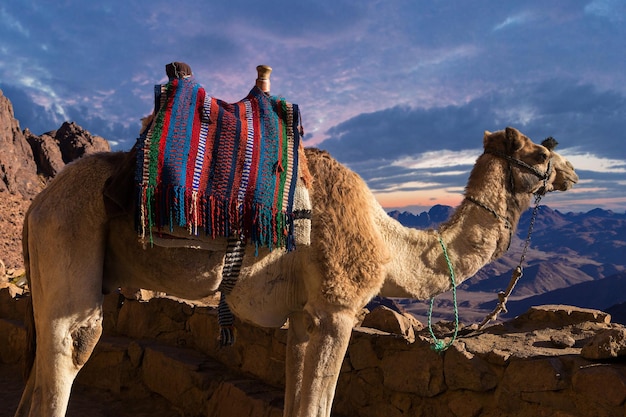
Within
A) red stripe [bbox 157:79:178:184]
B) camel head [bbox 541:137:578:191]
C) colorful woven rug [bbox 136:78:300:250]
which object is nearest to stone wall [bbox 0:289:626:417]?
camel head [bbox 541:137:578:191]

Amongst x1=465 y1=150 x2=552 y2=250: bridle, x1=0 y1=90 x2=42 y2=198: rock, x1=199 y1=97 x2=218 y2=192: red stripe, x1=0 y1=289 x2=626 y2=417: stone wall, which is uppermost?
x1=0 y1=90 x2=42 y2=198: rock

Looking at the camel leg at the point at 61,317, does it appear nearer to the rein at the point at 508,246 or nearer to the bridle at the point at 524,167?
the rein at the point at 508,246

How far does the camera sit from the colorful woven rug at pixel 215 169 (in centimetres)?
287

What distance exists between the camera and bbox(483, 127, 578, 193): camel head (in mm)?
3943

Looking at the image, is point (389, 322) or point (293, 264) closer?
point (293, 264)

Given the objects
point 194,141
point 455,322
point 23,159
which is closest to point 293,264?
point 194,141

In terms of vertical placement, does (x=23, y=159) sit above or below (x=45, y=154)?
below

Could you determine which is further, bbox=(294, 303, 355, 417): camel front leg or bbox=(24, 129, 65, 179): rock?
bbox=(24, 129, 65, 179): rock

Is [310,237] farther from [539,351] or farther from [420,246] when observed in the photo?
[539,351]

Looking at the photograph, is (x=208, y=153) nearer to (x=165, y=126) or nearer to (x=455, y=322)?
(x=165, y=126)

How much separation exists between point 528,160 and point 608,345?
5.01 ft

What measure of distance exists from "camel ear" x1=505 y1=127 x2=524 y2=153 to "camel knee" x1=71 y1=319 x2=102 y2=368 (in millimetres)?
3326

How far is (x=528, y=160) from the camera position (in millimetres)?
4004

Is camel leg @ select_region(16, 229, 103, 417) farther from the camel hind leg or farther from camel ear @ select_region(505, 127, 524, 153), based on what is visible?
camel ear @ select_region(505, 127, 524, 153)
